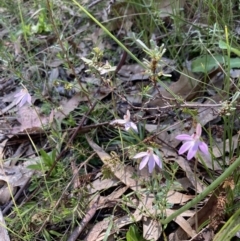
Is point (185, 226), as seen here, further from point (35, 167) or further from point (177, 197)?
point (35, 167)

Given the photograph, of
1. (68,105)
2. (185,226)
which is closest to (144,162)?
(185,226)

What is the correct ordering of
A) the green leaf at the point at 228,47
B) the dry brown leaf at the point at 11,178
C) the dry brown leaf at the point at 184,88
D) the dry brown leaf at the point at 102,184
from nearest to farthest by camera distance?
the green leaf at the point at 228,47 < the dry brown leaf at the point at 102,184 < the dry brown leaf at the point at 11,178 < the dry brown leaf at the point at 184,88

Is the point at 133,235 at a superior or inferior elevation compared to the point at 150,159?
inferior

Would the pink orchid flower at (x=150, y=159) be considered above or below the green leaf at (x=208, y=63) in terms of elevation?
above

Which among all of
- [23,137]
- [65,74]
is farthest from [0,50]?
[23,137]

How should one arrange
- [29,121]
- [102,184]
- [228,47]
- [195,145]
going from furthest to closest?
1. [29,121]
2. [102,184]
3. [228,47]
4. [195,145]

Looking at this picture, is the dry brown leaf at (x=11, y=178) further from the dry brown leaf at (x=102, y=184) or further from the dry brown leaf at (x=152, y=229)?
the dry brown leaf at (x=152, y=229)

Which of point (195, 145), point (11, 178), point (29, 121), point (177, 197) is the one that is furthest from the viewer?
point (29, 121)

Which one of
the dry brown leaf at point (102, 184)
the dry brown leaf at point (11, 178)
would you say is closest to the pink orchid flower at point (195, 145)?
the dry brown leaf at point (102, 184)

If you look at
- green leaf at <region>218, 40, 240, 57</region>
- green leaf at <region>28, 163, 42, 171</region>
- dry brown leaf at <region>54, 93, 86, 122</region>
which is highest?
green leaf at <region>218, 40, 240, 57</region>

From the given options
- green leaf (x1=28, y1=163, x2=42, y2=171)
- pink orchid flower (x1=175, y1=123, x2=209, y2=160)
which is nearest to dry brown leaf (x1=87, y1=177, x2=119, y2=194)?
green leaf (x1=28, y1=163, x2=42, y2=171)

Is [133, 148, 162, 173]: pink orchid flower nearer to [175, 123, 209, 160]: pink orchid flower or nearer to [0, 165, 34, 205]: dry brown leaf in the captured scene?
[175, 123, 209, 160]: pink orchid flower

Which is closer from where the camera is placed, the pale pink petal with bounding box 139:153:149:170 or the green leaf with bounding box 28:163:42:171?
the pale pink petal with bounding box 139:153:149:170
